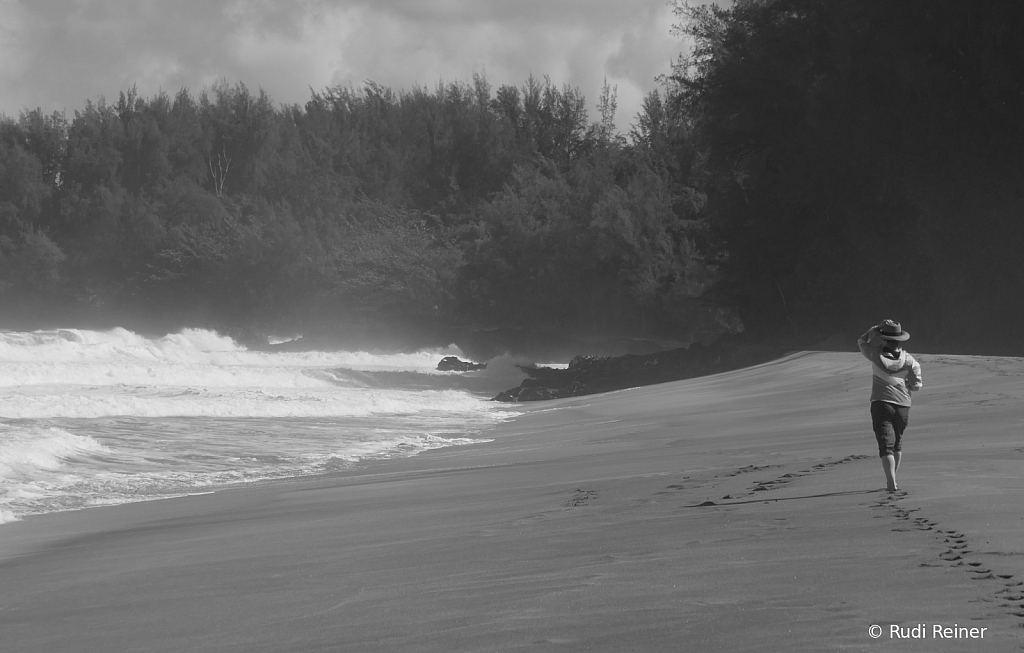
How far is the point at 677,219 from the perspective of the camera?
1999 inches

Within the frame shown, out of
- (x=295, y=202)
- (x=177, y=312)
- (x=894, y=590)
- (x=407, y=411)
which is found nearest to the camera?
(x=894, y=590)

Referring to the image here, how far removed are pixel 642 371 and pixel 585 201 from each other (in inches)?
1073

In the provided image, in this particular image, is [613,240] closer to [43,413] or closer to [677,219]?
[677,219]

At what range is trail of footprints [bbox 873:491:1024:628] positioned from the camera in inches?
162

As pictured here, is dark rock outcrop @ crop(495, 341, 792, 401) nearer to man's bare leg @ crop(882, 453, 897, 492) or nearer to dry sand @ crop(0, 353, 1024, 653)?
dry sand @ crop(0, 353, 1024, 653)

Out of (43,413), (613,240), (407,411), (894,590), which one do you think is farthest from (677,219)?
(894,590)

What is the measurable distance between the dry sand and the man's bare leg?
0.42 feet

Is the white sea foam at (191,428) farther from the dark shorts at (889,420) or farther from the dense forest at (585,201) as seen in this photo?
the dense forest at (585,201)

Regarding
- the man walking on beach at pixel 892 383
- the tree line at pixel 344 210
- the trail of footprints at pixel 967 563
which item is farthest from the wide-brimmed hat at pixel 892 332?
the tree line at pixel 344 210

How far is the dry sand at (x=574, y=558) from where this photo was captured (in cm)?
439

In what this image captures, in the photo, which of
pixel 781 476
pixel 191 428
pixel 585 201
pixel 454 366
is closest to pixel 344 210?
pixel 585 201

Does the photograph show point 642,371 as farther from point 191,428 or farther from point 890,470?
point 890,470

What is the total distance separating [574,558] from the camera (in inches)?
232

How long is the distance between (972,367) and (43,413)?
1542 cm
